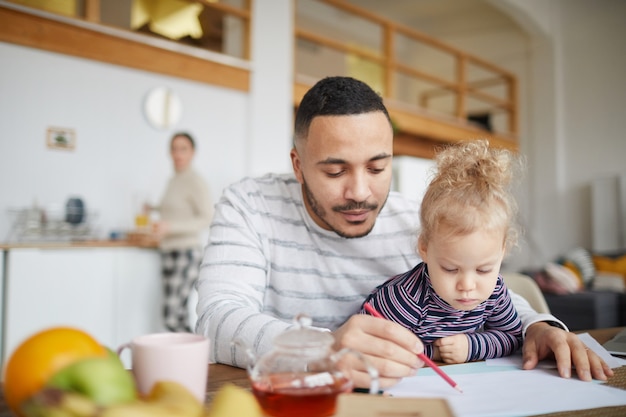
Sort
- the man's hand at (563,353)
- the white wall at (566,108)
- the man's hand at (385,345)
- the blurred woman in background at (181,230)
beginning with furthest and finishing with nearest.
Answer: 1. the white wall at (566,108)
2. the blurred woman in background at (181,230)
3. the man's hand at (563,353)
4. the man's hand at (385,345)

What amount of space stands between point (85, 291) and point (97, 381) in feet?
11.0

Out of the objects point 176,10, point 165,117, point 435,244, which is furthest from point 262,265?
point 176,10

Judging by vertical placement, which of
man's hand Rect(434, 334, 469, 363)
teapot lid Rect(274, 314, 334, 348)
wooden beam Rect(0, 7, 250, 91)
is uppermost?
wooden beam Rect(0, 7, 250, 91)

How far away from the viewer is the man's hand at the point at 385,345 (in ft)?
2.60

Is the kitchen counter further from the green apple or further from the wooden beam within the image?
the green apple

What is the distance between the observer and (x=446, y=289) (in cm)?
103

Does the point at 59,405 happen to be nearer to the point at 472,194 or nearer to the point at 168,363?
the point at 168,363

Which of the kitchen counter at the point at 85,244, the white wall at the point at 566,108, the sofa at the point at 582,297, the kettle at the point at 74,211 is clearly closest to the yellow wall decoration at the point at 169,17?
the kettle at the point at 74,211

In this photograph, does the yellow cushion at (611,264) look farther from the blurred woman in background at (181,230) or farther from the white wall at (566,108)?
the blurred woman in background at (181,230)

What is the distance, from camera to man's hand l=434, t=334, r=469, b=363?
1.01m

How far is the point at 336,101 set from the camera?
4.07 feet

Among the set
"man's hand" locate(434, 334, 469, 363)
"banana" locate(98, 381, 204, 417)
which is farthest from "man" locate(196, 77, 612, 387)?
"banana" locate(98, 381, 204, 417)

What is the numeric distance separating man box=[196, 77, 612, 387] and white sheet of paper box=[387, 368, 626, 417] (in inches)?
3.8

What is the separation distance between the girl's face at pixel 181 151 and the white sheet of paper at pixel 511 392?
3.41 metres
